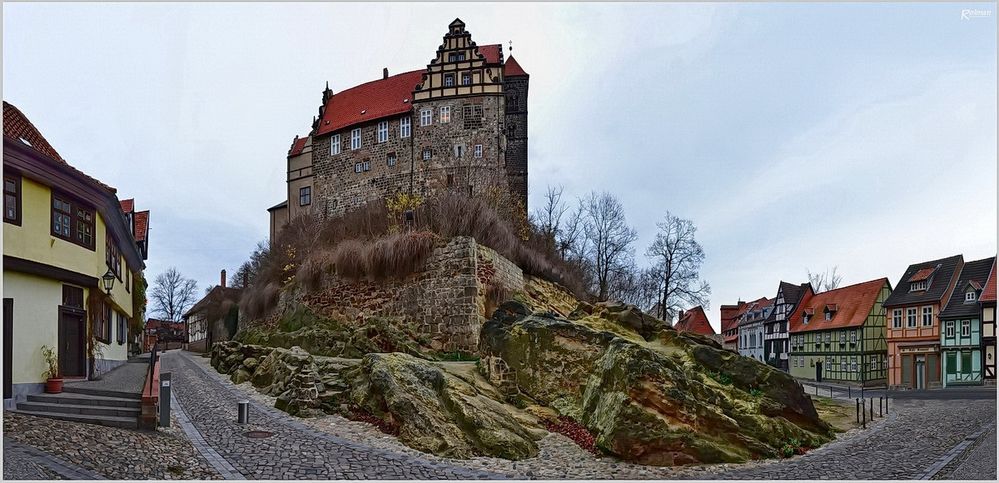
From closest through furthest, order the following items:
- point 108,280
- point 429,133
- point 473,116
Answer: point 108,280 → point 473,116 → point 429,133

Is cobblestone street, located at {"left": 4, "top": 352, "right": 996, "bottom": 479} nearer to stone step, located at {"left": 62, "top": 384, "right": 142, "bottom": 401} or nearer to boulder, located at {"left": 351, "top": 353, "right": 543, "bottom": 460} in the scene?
boulder, located at {"left": 351, "top": 353, "right": 543, "bottom": 460}

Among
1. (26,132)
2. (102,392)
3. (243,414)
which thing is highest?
(26,132)

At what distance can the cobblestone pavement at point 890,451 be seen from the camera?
11828 mm

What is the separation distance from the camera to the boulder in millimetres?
12641

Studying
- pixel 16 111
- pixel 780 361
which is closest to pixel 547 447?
pixel 16 111

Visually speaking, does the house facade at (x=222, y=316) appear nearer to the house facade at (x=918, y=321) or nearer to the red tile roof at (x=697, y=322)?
the house facade at (x=918, y=321)

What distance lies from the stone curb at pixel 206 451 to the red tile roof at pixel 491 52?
112 ft

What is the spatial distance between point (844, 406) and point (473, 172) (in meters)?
22.8

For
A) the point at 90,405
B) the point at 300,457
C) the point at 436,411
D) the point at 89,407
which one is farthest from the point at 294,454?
the point at 90,405

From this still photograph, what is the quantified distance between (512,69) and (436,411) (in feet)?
128

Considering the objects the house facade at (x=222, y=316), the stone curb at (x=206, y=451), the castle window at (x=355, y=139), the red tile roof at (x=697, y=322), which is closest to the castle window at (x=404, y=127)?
the castle window at (x=355, y=139)

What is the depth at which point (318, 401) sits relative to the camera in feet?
47.9

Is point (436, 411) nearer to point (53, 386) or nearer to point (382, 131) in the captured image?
point (53, 386)

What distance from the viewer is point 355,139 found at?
46844mm
